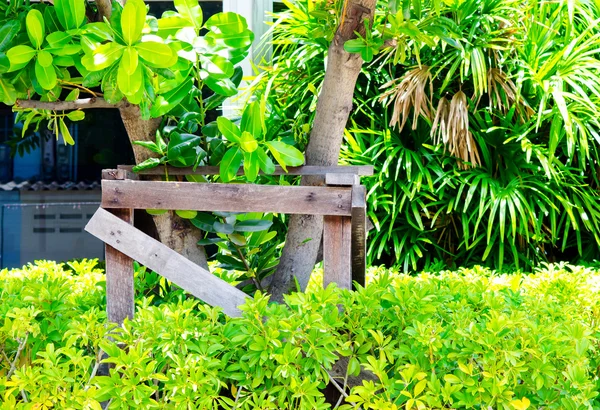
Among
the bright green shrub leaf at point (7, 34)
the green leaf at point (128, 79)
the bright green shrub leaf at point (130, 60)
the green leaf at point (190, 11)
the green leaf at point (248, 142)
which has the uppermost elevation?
the green leaf at point (190, 11)

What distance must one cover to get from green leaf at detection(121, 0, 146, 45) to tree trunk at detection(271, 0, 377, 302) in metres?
0.62

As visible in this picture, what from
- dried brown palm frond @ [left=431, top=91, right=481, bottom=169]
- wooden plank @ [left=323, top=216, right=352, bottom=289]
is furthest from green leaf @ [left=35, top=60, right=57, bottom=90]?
dried brown palm frond @ [left=431, top=91, right=481, bottom=169]

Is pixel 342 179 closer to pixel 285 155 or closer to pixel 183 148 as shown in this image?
pixel 285 155

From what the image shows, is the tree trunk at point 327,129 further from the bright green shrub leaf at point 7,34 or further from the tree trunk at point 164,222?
the bright green shrub leaf at point 7,34

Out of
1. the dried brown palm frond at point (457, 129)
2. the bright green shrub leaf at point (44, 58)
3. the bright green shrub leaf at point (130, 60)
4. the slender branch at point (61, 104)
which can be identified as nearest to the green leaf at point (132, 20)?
the bright green shrub leaf at point (130, 60)

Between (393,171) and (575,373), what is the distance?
6.65 ft

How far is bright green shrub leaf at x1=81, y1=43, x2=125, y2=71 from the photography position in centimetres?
130

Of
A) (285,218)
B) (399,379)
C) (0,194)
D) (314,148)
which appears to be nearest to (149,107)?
(314,148)

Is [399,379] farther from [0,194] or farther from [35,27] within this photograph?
[0,194]

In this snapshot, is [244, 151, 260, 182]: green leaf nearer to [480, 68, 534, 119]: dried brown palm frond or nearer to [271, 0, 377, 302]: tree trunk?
[271, 0, 377, 302]: tree trunk

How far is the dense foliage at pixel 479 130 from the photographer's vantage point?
299 centimetres

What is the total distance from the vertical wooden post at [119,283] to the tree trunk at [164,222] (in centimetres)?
21

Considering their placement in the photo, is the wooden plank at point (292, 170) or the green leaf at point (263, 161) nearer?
the green leaf at point (263, 161)

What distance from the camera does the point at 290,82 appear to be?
3.43m
